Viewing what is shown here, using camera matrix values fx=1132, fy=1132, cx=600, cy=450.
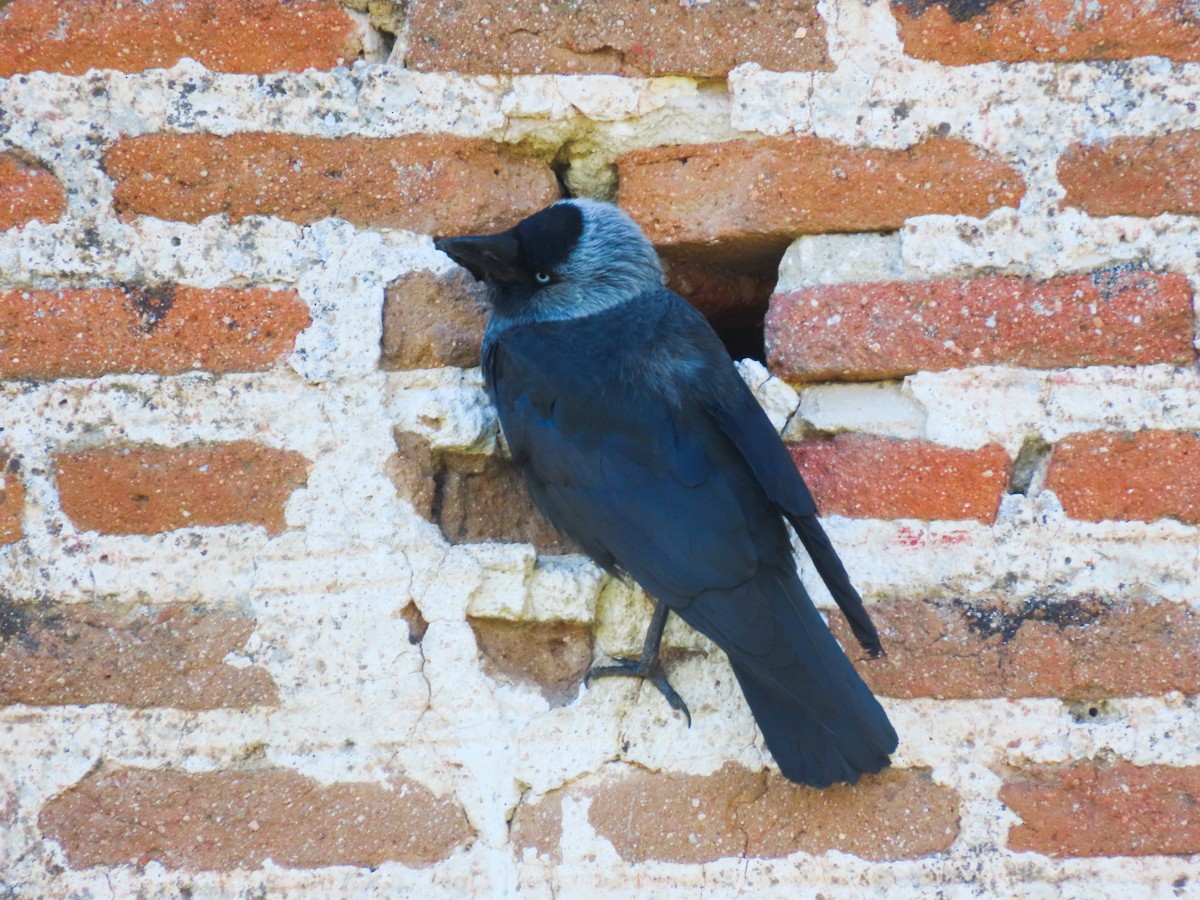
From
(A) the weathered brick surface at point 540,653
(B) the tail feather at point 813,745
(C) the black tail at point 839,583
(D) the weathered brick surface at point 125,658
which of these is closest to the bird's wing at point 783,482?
(C) the black tail at point 839,583

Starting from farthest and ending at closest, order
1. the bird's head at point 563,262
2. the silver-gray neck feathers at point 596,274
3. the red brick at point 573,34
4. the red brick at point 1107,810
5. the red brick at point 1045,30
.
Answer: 1. the silver-gray neck feathers at point 596,274
2. the bird's head at point 563,262
3. the red brick at point 573,34
4. the red brick at point 1045,30
5. the red brick at point 1107,810

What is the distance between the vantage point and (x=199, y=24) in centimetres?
162

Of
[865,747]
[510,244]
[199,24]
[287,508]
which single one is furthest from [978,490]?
[199,24]

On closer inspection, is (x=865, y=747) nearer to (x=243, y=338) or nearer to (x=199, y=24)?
(x=243, y=338)

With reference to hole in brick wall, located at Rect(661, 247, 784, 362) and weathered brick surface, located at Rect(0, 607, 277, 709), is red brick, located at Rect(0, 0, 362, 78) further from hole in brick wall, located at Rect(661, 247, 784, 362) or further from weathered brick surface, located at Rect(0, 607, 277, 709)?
weathered brick surface, located at Rect(0, 607, 277, 709)

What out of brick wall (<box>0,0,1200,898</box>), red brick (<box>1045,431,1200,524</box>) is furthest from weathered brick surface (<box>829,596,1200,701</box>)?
red brick (<box>1045,431,1200,524</box>)

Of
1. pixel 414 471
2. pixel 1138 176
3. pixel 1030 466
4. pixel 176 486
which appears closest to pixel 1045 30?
pixel 1138 176

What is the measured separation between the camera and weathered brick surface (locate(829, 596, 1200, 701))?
148 centimetres

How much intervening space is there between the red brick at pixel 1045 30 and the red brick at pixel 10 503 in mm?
1381

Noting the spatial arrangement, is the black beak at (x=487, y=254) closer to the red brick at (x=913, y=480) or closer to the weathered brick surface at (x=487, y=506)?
the weathered brick surface at (x=487, y=506)

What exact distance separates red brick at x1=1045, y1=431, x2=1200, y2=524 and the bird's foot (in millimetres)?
587

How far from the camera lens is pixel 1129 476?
151 centimetres

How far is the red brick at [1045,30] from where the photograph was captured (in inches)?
61.3

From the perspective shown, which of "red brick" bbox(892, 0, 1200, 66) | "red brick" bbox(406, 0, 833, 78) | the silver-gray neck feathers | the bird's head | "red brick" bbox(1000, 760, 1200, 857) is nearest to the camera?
"red brick" bbox(1000, 760, 1200, 857)
